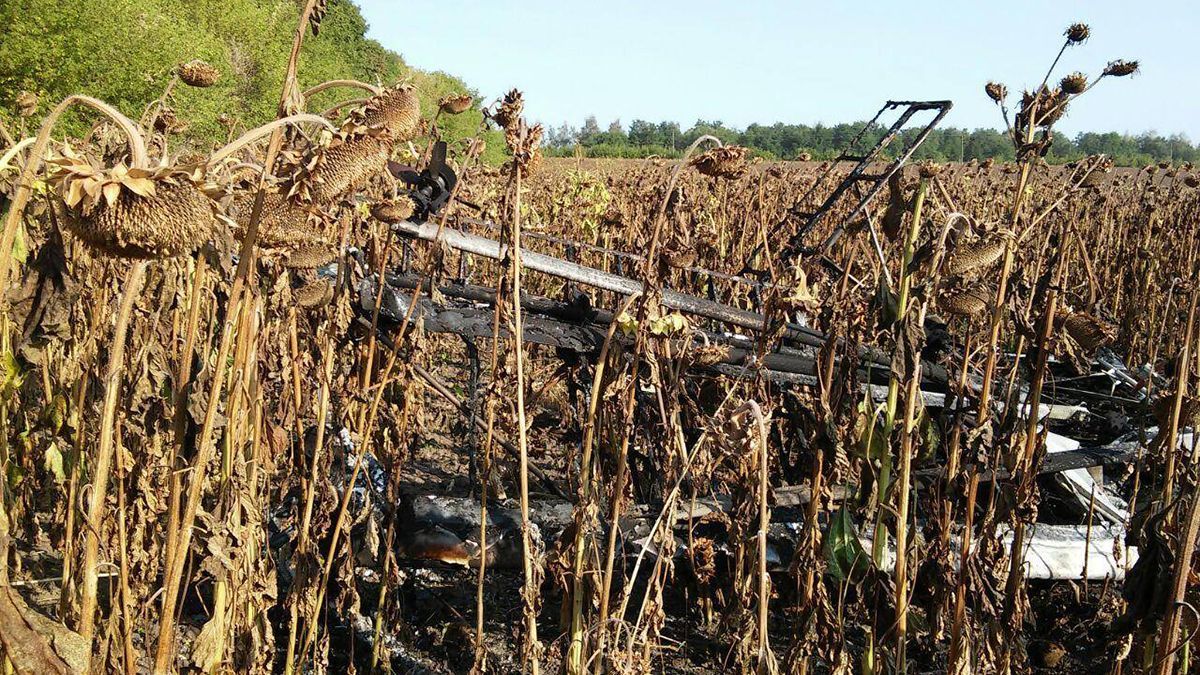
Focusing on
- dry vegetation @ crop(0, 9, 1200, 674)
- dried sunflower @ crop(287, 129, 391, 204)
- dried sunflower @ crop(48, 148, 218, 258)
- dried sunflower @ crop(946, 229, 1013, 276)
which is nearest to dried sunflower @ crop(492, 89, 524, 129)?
dry vegetation @ crop(0, 9, 1200, 674)

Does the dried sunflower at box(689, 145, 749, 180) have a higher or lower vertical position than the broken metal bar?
higher

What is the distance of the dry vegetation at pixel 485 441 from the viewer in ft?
5.18

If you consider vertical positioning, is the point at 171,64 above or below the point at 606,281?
above

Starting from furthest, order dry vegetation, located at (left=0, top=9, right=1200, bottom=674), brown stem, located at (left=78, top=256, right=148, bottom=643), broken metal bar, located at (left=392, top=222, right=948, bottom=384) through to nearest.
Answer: broken metal bar, located at (left=392, top=222, right=948, bottom=384) → dry vegetation, located at (left=0, top=9, right=1200, bottom=674) → brown stem, located at (left=78, top=256, right=148, bottom=643)

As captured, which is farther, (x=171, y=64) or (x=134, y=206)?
(x=171, y=64)

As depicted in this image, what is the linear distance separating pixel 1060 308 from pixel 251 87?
69.3ft

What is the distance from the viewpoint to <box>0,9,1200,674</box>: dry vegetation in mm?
1580

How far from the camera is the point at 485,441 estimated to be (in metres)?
2.71

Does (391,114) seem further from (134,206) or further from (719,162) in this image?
(719,162)

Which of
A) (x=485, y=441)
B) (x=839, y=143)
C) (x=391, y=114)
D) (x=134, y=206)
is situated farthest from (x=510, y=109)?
(x=839, y=143)

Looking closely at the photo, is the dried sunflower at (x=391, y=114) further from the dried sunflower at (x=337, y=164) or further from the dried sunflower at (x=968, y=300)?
the dried sunflower at (x=968, y=300)

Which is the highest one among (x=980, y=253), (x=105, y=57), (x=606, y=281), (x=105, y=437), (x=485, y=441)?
(x=105, y=57)

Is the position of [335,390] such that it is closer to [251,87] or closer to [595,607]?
[595,607]

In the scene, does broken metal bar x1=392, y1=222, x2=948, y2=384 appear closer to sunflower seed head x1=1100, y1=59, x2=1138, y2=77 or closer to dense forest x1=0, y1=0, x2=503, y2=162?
sunflower seed head x1=1100, y1=59, x2=1138, y2=77
